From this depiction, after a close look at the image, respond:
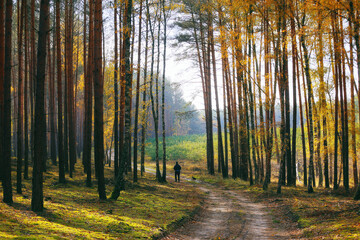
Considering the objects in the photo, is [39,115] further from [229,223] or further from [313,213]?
[313,213]

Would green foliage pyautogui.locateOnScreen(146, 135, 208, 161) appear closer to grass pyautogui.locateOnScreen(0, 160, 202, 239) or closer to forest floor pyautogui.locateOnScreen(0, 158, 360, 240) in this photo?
forest floor pyautogui.locateOnScreen(0, 158, 360, 240)

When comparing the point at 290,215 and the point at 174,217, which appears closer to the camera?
the point at 174,217

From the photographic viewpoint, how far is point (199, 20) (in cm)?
2350

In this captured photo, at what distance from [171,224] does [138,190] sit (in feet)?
21.1

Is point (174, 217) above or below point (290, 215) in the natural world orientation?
above

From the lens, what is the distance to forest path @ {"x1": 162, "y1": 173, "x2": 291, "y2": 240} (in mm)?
8336

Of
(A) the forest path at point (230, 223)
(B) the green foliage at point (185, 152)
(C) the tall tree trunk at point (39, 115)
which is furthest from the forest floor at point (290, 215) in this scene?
(B) the green foliage at point (185, 152)

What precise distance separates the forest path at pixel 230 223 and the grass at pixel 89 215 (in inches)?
19.8

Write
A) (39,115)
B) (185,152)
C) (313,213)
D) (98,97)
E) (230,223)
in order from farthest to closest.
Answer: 1. (185,152)
2. (98,97)
3. (313,213)
4. (230,223)
5. (39,115)

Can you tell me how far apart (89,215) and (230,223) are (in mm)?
4466

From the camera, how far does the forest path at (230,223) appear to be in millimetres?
8336

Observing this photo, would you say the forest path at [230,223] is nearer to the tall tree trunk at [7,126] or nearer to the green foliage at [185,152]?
the tall tree trunk at [7,126]

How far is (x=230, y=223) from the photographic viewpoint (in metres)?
9.67

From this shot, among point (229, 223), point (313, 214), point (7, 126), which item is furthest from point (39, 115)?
point (313, 214)
